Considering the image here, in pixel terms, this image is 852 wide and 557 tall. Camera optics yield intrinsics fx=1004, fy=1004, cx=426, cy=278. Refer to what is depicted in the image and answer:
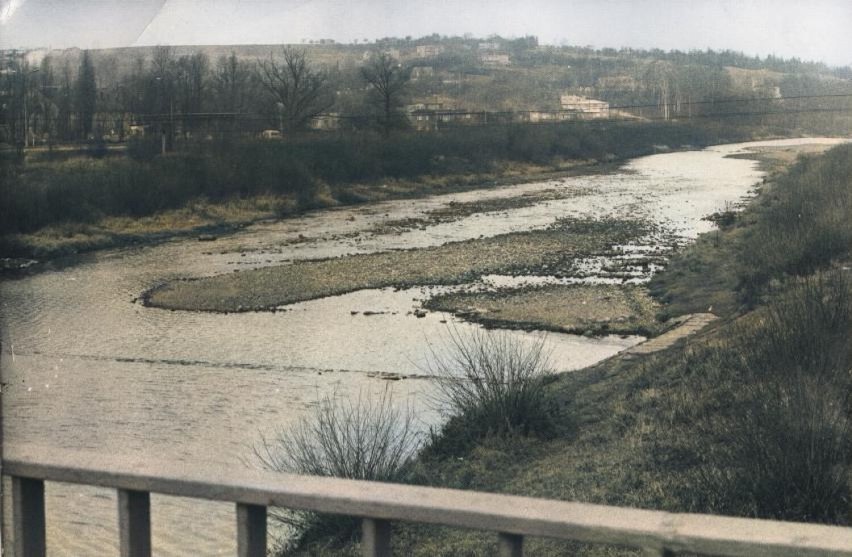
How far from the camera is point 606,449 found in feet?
20.1

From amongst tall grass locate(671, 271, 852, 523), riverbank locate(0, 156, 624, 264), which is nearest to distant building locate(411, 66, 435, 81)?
riverbank locate(0, 156, 624, 264)

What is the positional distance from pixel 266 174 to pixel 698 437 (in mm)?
21577

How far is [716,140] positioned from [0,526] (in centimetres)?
3933

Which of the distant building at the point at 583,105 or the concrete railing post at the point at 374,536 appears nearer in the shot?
the concrete railing post at the point at 374,536

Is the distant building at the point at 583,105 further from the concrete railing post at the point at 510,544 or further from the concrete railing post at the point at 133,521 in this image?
the concrete railing post at the point at 510,544

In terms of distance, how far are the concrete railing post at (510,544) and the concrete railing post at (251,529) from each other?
14.0 inches

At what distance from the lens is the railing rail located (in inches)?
46.8

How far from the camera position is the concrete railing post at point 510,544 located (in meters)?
1.29

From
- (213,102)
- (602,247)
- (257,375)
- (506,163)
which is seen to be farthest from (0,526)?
(506,163)

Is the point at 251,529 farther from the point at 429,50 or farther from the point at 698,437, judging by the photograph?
the point at 429,50

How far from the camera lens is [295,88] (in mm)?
26547

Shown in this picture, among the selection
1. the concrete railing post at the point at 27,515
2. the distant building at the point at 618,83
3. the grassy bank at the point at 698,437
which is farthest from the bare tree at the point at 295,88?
the concrete railing post at the point at 27,515

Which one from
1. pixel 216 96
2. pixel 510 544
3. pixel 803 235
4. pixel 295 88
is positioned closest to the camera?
pixel 510 544

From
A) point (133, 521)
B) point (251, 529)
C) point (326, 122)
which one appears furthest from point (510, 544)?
point (326, 122)
